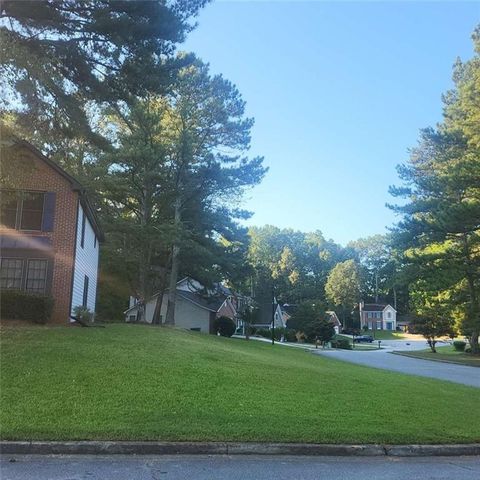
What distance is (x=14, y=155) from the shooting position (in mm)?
17031

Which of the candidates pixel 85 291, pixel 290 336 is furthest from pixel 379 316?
pixel 85 291

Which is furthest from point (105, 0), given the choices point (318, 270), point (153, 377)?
point (318, 270)

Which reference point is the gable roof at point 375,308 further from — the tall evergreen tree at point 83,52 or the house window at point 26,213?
the tall evergreen tree at point 83,52

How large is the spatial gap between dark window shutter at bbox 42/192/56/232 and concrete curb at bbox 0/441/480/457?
15.4m

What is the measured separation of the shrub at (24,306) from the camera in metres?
19.0

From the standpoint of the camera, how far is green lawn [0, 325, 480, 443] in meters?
7.75

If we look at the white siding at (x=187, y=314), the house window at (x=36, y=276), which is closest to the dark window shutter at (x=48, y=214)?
the house window at (x=36, y=276)

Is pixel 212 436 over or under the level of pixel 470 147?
under

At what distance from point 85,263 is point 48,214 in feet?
12.2

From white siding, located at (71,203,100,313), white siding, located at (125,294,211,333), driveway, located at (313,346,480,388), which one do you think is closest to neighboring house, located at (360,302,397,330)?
white siding, located at (125,294,211,333)

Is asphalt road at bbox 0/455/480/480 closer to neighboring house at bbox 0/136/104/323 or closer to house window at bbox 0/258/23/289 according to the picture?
neighboring house at bbox 0/136/104/323

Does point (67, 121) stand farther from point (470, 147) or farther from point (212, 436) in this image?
point (470, 147)

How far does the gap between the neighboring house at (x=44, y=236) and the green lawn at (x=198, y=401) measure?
654 centimetres

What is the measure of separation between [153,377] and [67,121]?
9553mm
